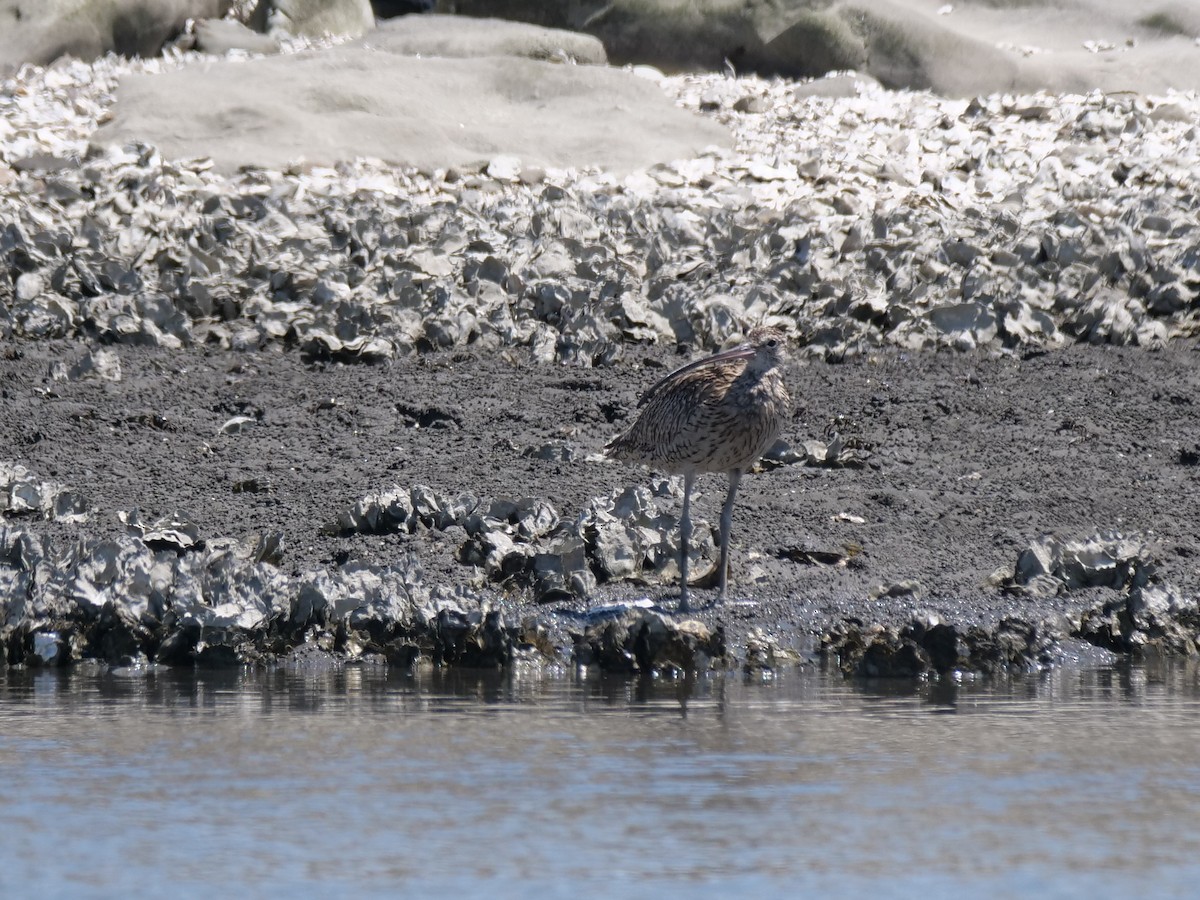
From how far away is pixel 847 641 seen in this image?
25.3 feet

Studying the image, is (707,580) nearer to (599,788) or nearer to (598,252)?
(599,788)

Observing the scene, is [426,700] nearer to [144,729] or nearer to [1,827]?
[144,729]

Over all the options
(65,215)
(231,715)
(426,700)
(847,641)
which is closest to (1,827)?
(231,715)

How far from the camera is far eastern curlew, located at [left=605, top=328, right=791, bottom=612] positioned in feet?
28.1

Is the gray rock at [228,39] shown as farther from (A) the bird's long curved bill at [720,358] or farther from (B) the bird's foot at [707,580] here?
(B) the bird's foot at [707,580]

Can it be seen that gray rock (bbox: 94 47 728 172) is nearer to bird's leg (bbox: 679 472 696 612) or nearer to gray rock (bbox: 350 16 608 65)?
gray rock (bbox: 350 16 608 65)

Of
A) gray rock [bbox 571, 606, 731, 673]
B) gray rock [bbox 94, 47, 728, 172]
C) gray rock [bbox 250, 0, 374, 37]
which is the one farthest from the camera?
gray rock [bbox 250, 0, 374, 37]

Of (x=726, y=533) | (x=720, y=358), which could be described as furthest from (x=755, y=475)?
(x=726, y=533)

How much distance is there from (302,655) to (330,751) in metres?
2.09

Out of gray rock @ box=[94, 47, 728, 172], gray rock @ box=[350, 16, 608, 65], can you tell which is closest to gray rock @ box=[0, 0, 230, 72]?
gray rock @ box=[94, 47, 728, 172]

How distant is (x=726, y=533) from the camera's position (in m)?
8.64

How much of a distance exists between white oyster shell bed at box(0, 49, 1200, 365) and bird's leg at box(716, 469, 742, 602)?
10.9ft

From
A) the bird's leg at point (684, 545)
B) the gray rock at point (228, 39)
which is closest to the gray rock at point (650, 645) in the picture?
the bird's leg at point (684, 545)

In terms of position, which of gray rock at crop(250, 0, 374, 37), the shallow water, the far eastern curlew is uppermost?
gray rock at crop(250, 0, 374, 37)
